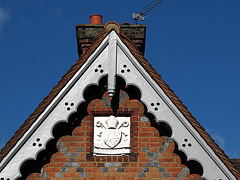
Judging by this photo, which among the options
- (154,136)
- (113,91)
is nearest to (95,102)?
(113,91)

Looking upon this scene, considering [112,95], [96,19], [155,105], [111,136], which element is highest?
[96,19]

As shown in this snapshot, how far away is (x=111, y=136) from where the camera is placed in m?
11.6

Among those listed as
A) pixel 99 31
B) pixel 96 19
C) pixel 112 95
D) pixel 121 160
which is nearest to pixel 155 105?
pixel 112 95

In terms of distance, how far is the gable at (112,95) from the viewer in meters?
11.1

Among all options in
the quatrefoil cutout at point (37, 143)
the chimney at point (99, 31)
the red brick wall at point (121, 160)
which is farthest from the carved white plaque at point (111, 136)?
the chimney at point (99, 31)

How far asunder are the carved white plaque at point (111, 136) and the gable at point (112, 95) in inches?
20.7

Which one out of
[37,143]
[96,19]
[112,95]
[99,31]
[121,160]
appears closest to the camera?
[37,143]

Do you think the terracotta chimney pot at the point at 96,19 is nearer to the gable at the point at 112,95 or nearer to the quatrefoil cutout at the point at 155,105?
the gable at the point at 112,95

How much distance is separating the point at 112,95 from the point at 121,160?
120 centimetres

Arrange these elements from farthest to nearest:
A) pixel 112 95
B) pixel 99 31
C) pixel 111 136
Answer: pixel 99 31
pixel 112 95
pixel 111 136

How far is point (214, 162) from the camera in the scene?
11055mm

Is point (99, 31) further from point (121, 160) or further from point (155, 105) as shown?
point (121, 160)

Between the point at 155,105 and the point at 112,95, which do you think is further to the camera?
the point at 112,95

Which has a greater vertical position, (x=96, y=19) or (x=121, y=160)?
(x=96, y=19)
